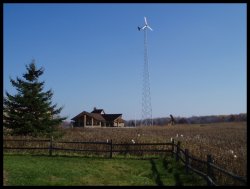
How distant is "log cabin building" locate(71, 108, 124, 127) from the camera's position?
98800 mm

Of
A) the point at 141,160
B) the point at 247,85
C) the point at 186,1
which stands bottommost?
the point at 141,160

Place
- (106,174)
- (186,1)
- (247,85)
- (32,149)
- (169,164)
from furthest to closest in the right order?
(32,149) → (169,164) → (106,174) → (186,1) → (247,85)

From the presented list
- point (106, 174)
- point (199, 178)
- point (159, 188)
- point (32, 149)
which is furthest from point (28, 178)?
point (32, 149)

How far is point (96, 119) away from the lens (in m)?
101

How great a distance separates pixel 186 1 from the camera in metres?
12.5

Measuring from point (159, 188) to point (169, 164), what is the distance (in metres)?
7.42

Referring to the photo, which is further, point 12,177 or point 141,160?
point 141,160

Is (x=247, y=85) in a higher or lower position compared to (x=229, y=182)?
higher

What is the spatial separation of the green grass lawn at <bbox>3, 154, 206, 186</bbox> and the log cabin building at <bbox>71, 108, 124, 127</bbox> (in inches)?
2895

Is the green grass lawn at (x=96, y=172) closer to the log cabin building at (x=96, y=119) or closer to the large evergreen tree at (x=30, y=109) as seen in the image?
the large evergreen tree at (x=30, y=109)

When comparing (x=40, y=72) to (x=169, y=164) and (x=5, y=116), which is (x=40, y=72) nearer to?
(x=5, y=116)

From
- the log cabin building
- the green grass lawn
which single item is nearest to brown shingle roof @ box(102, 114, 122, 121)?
the log cabin building

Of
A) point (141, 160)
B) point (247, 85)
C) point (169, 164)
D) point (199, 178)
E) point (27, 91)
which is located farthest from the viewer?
point (27, 91)

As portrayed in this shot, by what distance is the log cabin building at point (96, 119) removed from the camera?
324 feet
